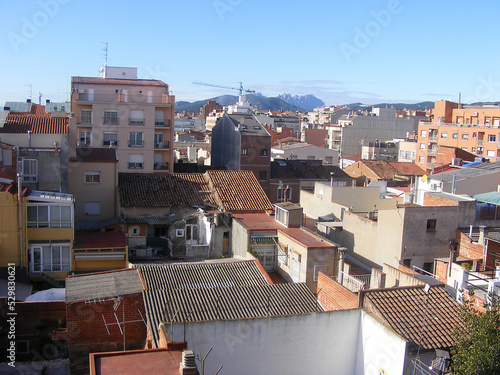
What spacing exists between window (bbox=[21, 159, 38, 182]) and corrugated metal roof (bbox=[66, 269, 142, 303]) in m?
10.1

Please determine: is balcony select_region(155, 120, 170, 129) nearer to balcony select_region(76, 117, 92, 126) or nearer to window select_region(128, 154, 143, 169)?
window select_region(128, 154, 143, 169)

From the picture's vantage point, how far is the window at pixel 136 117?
40.2 meters

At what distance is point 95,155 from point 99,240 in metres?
7.97

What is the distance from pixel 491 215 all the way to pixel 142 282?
17980mm

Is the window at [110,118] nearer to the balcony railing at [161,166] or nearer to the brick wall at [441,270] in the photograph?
the balcony railing at [161,166]

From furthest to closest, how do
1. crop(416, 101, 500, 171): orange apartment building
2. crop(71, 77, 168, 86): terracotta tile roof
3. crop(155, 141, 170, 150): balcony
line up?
crop(416, 101, 500, 171): orange apartment building, crop(71, 77, 168, 86): terracotta tile roof, crop(155, 141, 170, 150): balcony

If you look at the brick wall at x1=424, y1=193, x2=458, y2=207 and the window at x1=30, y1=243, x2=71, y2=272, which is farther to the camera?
the brick wall at x1=424, y1=193, x2=458, y2=207

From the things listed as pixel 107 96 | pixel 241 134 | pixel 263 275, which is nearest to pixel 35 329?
pixel 263 275

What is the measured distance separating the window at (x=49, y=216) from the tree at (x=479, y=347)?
16.0 meters

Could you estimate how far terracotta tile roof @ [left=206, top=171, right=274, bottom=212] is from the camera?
27.5 meters

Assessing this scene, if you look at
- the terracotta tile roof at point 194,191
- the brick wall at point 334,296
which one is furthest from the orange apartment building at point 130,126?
the brick wall at point 334,296

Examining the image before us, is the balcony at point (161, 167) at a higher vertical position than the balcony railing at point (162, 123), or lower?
lower

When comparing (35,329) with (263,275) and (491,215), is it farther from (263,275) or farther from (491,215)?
(491,215)

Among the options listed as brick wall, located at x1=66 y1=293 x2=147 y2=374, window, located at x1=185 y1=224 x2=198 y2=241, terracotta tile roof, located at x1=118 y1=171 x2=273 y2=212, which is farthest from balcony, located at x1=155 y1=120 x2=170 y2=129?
brick wall, located at x1=66 y1=293 x2=147 y2=374
